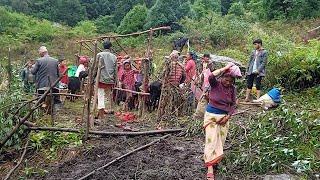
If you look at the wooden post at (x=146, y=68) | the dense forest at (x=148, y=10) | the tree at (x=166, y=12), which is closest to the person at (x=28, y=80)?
the wooden post at (x=146, y=68)

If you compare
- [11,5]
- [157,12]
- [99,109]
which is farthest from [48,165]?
[11,5]

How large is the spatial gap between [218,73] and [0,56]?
2041cm

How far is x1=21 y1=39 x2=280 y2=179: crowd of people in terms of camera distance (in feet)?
18.7

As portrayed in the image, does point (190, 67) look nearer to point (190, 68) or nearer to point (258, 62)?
point (190, 68)

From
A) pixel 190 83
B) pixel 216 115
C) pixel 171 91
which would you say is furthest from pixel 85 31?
pixel 216 115

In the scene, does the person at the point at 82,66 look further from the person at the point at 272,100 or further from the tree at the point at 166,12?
the tree at the point at 166,12

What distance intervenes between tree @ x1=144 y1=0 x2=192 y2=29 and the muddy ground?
1957 centimetres

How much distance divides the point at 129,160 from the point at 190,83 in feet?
9.47

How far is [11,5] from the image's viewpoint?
1657 inches

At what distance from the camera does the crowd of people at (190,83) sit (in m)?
5.69

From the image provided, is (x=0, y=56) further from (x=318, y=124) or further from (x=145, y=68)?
(x=318, y=124)

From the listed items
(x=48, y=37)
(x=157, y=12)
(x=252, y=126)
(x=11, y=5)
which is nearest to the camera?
(x=252, y=126)

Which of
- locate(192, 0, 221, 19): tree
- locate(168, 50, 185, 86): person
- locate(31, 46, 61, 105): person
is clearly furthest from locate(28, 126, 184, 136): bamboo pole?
locate(192, 0, 221, 19): tree

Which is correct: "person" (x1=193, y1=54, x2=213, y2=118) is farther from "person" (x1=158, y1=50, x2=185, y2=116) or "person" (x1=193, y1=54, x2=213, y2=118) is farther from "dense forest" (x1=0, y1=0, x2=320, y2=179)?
"person" (x1=158, y1=50, x2=185, y2=116)
